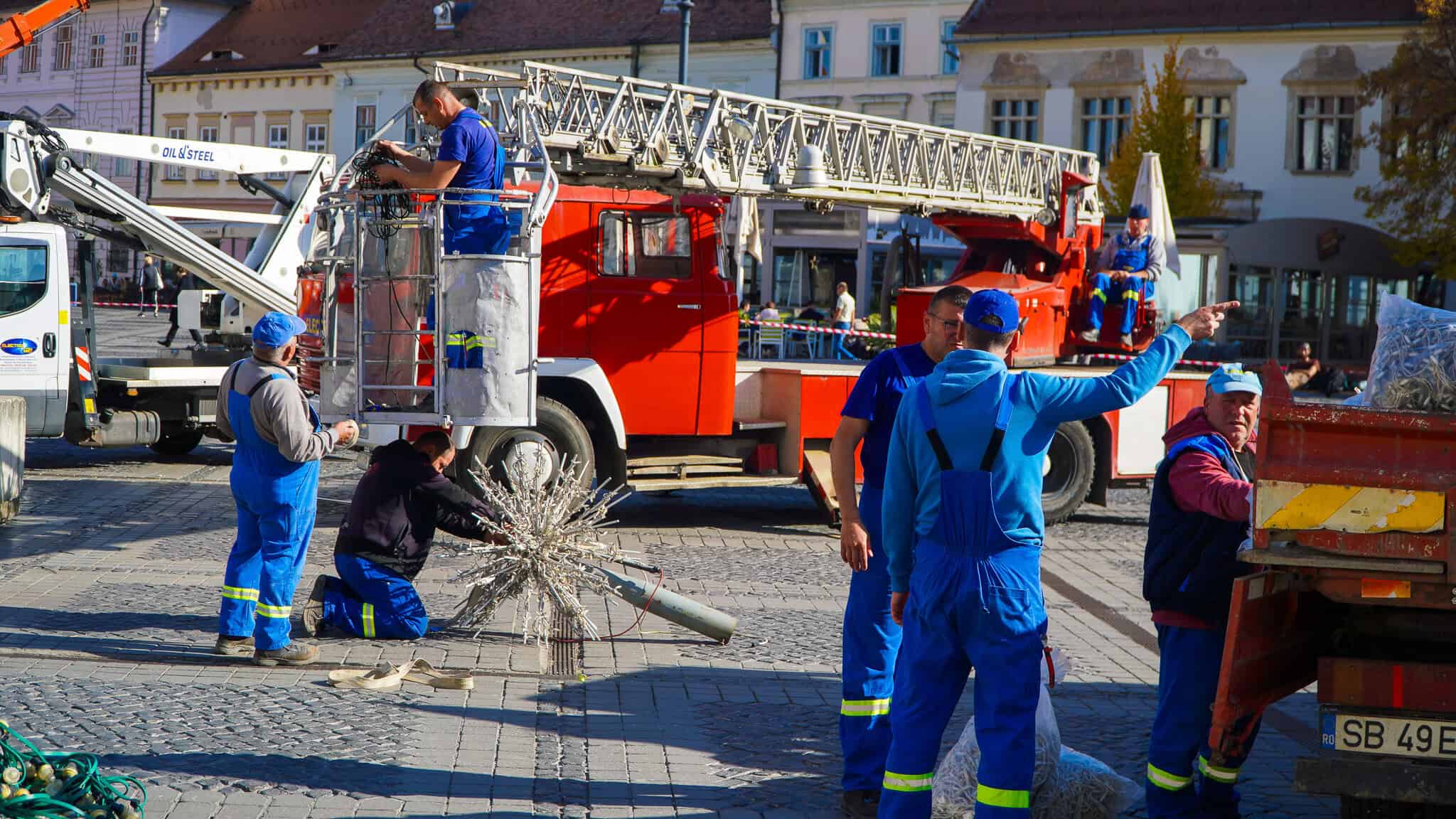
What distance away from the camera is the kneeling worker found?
26.2 feet

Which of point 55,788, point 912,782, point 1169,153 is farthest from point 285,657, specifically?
point 1169,153

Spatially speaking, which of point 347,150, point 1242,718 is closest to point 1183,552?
point 1242,718

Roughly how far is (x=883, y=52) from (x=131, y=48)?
3196 cm

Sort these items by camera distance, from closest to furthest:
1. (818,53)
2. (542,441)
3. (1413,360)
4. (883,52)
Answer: (1413,360) → (542,441) → (883,52) → (818,53)

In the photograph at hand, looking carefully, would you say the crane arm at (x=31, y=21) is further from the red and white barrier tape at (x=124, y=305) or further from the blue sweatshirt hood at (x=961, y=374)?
the blue sweatshirt hood at (x=961, y=374)

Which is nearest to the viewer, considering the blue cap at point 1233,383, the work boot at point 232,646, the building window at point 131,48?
the blue cap at point 1233,383

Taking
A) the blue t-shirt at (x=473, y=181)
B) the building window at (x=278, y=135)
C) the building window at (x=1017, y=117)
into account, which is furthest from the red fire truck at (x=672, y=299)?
the building window at (x=278, y=135)

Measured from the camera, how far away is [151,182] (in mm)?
22000

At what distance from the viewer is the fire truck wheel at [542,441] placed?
11680mm

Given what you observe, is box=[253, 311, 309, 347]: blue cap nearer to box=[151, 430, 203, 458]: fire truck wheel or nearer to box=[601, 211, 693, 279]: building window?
box=[601, 211, 693, 279]: building window

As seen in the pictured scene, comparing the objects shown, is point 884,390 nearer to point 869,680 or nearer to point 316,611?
point 869,680

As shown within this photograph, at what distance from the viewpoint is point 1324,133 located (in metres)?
38.0

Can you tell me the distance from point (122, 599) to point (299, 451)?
2505 mm

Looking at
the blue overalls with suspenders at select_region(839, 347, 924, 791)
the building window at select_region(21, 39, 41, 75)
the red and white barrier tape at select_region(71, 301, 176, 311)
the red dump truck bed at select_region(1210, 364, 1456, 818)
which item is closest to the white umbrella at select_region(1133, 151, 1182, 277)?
the blue overalls with suspenders at select_region(839, 347, 924, 791)
